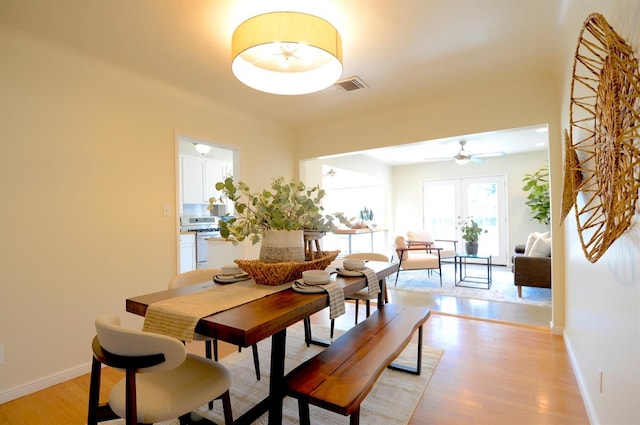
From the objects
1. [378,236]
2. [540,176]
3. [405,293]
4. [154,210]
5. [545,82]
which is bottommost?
[405,293]

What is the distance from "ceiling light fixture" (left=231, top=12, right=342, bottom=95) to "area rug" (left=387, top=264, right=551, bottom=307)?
3653 millimetres

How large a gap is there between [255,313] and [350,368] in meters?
0.53

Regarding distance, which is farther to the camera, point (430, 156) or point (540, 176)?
point (430, 156)

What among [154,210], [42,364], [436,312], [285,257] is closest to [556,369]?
[436,312]

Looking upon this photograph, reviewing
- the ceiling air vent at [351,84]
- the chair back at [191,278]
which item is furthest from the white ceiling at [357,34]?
the chair back at [191,278]

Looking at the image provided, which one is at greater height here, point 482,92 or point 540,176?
point 482,92

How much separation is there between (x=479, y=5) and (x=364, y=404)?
245 centimetres

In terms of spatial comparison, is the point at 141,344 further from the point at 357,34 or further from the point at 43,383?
the point at 357,34

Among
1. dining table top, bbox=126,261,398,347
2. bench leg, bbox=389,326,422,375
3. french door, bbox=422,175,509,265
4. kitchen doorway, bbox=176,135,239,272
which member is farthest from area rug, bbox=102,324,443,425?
french door, bbox=422,175,509,265

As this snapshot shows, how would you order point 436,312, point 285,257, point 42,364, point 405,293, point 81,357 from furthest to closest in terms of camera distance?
1. point 405,293
2. point 436,312
3. point 81,357
4. point 42,364
5. point 285,257

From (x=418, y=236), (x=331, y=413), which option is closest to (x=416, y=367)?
(x=331, y=413)

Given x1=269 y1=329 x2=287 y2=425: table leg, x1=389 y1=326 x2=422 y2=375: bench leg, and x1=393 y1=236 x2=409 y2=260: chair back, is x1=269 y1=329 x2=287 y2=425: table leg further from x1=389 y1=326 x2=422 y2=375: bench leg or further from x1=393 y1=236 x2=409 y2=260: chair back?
x1=393 y1=236 x2=409 y2=260: chair back

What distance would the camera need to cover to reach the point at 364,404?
1.89 m

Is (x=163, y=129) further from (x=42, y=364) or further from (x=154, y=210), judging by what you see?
(x=42, y=364)
